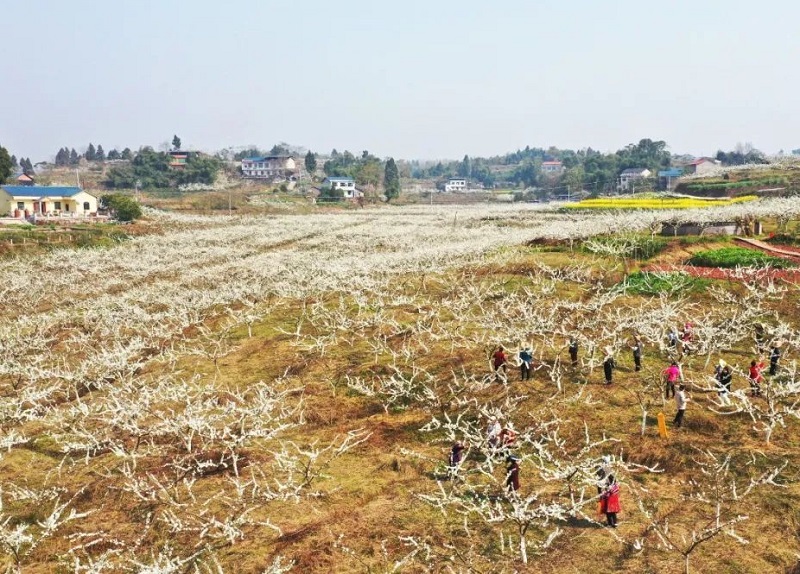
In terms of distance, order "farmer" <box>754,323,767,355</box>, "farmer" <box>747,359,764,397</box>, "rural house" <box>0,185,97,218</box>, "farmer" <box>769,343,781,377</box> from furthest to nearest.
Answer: "rural house" <box>0,185,97,218</box> → "farmer" <box>754,323,767,355</box> → "farmer" <box>769,343,781,377</box> → "farmer" <box>747,359,764,397</box>

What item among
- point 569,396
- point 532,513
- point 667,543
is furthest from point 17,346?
point 667,543

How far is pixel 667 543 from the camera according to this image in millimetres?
13891

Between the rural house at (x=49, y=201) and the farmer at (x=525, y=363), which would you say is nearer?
the farmer at (x=525, y=363)

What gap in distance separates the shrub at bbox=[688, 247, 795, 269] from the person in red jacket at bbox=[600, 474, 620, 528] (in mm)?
28663

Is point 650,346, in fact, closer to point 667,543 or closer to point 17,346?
point 667,543

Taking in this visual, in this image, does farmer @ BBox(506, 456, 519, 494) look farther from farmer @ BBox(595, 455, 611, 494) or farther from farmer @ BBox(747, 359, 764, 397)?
farmer @ BBox(747, 359, 764, 397)

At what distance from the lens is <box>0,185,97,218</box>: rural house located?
94062mm

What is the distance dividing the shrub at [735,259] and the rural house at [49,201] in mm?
81896

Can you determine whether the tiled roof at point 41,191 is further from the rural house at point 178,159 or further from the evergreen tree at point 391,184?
the evergreen tree at point 391,184

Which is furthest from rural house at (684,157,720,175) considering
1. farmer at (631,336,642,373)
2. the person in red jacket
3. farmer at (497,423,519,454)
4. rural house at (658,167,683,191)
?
the person in red jacket

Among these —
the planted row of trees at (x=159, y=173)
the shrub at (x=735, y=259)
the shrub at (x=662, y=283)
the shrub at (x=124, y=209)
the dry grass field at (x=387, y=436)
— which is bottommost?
the dry grass field at (x=387, y=436)

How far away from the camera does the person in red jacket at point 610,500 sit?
14648mm

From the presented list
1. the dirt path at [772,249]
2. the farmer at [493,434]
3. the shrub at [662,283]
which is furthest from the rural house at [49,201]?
the farmer at [493,434]

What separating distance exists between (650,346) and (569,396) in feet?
25.4
